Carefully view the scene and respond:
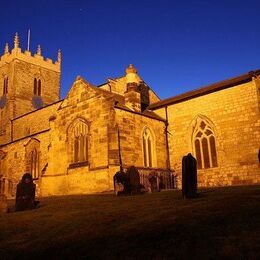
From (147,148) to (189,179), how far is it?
36.6ft

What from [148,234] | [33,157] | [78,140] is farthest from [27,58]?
[148,234]

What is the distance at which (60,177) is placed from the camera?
21797 millimetres

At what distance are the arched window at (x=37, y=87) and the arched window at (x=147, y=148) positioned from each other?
129 feet

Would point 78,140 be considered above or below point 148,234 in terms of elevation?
above

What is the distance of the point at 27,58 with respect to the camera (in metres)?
56.5

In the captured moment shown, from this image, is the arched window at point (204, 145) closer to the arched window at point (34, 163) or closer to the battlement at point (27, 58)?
the arched window at point (34, 163)

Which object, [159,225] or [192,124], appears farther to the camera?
[192,124]

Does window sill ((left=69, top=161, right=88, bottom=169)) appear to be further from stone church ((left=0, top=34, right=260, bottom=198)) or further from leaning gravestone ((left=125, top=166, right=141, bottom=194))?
leaning gravestone ((left=125, top=166, right=141, bottom=194))

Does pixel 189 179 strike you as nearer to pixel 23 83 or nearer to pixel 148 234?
pixel 148 234

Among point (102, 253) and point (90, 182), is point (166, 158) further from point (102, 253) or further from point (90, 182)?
point (102, 253)

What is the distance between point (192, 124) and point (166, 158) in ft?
10.2

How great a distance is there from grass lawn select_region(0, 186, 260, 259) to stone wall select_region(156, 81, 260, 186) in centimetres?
1108

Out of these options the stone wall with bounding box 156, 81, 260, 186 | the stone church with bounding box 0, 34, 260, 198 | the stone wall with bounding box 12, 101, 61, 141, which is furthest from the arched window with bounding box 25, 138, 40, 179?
the stone wall with bounding box 156, 81, 260, 186

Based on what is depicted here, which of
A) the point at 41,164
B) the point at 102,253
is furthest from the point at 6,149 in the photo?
the point at 102,253
